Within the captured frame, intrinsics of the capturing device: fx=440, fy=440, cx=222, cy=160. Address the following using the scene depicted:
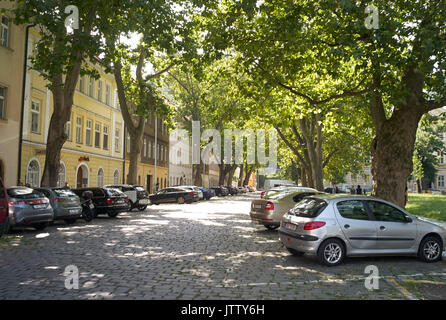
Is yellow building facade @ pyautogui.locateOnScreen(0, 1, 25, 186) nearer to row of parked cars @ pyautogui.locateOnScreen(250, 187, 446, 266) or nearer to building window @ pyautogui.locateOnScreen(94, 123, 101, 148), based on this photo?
building window @ pyautogui.locateOnScreen(94, 123, 101, 148)

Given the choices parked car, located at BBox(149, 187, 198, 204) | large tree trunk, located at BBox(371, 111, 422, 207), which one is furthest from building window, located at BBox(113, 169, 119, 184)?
large tree trunk, located at BBox(371, 111, 422, 207)

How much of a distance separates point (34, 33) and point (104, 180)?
575 inches

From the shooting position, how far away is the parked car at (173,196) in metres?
34.1

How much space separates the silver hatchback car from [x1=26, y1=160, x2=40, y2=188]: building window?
19686 millimetres

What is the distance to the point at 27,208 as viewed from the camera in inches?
531

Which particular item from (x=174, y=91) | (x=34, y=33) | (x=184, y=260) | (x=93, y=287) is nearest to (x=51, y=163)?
(x=34, y=33)

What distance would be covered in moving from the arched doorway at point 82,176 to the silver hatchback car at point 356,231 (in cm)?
2593

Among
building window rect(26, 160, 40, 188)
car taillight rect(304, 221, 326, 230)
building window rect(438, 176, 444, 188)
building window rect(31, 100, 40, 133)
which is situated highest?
building window rect(31, 100, 40, 133)

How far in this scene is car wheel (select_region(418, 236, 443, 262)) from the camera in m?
9.72

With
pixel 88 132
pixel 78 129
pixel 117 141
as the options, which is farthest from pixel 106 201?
pixel 117 141

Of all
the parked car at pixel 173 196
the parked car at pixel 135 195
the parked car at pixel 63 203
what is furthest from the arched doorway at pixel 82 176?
the parked car at pixel 63 203

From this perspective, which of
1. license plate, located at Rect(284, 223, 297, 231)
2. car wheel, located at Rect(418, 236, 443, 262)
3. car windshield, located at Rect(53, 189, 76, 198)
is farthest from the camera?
car windshield, located at Rect(53, 189, 76, 198)

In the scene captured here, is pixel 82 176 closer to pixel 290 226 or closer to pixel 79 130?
pixel 79 130

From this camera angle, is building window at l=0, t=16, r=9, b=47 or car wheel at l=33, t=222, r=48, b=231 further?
building window at l=0, t=16, r=9, b=47
